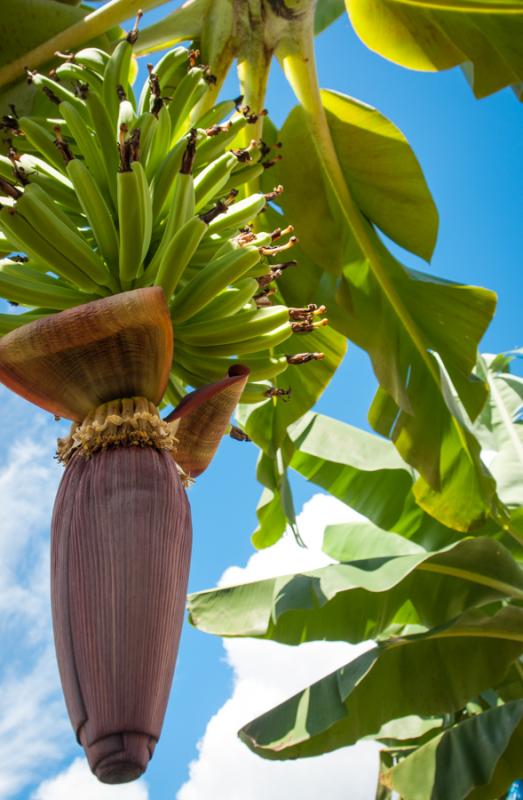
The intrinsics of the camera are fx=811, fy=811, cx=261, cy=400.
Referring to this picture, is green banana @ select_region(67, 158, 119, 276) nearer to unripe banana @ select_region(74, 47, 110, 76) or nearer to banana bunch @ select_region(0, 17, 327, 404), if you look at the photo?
banana bunch @ select_region(0, 17, 327, 404)

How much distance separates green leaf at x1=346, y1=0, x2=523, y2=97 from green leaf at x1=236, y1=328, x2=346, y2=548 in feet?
2.82

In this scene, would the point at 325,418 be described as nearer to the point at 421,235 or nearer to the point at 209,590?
the point at 209,590

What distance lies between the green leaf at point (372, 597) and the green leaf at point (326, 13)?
5.84 ft

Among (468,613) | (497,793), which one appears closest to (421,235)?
(468,613)

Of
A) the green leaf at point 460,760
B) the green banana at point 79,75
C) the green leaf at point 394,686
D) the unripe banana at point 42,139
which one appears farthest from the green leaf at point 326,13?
the green leaf at point 460,760

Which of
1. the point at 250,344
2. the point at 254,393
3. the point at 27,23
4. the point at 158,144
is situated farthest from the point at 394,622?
A: the point at 27,23

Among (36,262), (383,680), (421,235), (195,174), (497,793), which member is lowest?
(497,793)

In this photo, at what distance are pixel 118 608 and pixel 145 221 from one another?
670 millimetres

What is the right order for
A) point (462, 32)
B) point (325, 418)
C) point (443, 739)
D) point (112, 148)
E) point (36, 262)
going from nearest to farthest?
point (36, 262) < point (112, 148) < point (462, 32) < point (443, 739) < point (325, 418)

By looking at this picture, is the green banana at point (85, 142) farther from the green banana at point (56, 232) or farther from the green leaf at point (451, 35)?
the green leaf at point (451, 35)

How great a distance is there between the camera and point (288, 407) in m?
2.55

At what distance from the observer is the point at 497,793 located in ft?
9.92

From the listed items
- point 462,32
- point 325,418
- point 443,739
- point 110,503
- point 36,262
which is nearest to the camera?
point 110,503

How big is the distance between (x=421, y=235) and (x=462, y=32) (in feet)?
1.90
